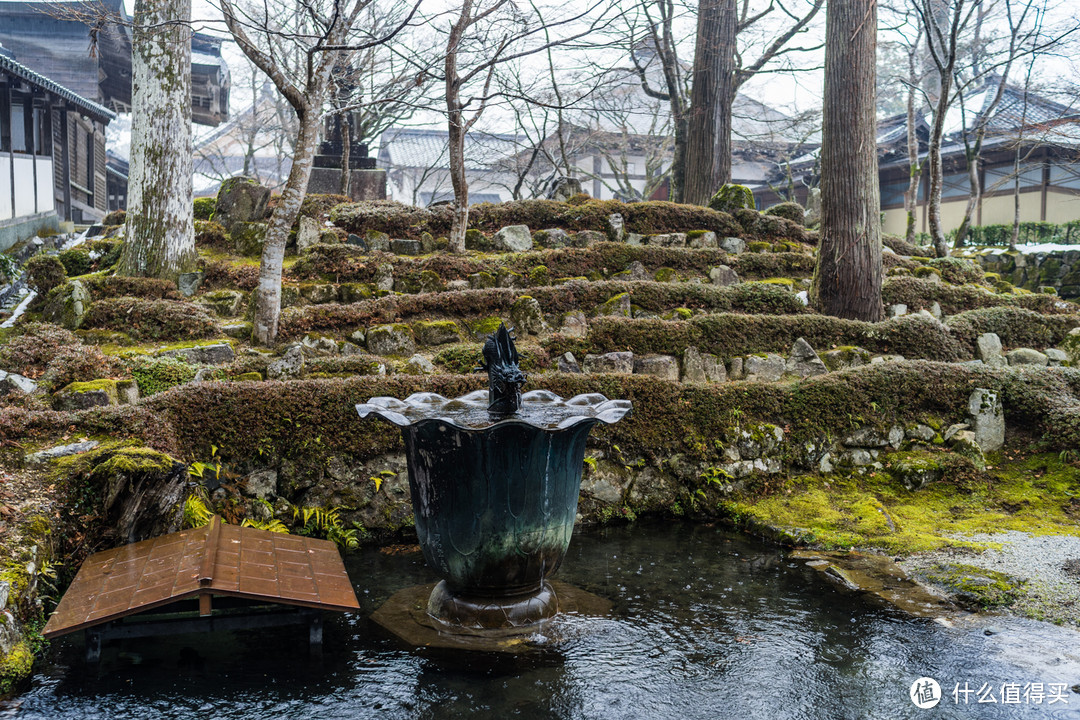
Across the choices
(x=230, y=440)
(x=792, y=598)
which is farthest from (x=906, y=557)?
(x=230, y=440)

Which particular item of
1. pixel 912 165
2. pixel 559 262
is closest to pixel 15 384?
pixel 559 262

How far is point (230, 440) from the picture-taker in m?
6.24

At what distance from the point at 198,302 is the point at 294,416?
173 inches

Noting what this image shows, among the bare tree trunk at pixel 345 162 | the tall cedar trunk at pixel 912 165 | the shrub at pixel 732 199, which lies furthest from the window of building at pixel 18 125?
the tall cedar trunk at pixel 912 165

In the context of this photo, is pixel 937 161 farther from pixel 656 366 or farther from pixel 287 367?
pixel 287 367

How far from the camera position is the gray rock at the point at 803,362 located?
909cm

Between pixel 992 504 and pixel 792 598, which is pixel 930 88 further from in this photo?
pixel 792 598

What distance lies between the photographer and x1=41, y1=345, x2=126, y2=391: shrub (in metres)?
7.10

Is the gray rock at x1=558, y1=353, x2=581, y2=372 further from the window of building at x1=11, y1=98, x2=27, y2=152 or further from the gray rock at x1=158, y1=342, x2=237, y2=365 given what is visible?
the window of building at x1=11, y1=98, x2=27, y2=152

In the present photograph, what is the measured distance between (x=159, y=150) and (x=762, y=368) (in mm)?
9081

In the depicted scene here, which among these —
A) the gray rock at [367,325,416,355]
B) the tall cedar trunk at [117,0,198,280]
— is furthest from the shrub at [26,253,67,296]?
the gray rock at [367,325,416,355]

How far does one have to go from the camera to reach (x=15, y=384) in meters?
6.80

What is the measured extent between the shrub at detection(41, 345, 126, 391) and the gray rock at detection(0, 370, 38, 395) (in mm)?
102

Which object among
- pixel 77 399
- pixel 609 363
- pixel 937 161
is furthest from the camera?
pixel 937 161
